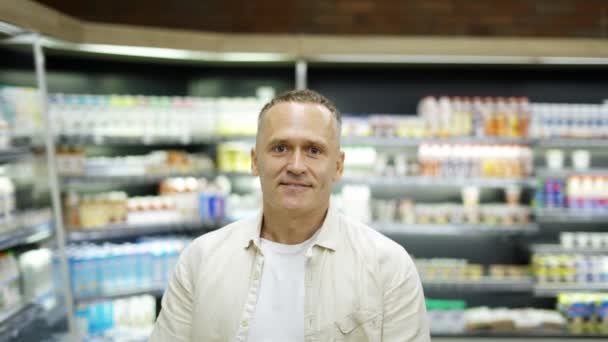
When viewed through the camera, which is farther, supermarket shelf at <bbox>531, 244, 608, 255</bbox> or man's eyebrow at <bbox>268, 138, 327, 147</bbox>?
supermarket shelf at <bbox>531, 244, 608, 255</bbox>

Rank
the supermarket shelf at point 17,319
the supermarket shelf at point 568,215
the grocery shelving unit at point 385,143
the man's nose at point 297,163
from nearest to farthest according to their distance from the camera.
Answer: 1. the man's nose at point 297,163
2. the supermarket shelf at point 17,319
3. the grocery shelving unit at point 385,143
4. the supermarket shelf at point 568,215

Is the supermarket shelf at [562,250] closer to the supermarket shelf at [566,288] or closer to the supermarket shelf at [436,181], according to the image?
the supermarket shelf at [566,288]

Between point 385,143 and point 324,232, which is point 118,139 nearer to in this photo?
point 385,143

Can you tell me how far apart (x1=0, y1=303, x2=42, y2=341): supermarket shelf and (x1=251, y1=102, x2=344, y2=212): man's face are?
231cm

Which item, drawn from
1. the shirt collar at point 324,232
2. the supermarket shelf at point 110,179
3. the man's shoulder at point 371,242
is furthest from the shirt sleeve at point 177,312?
the supermarket shelf at point 110,179

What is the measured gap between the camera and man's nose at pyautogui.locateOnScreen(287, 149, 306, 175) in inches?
67.6

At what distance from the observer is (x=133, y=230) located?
534 centimetres

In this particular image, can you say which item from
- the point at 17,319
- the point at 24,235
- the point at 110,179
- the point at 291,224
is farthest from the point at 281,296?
the point at 110,179

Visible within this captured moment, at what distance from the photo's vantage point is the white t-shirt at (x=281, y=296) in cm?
173

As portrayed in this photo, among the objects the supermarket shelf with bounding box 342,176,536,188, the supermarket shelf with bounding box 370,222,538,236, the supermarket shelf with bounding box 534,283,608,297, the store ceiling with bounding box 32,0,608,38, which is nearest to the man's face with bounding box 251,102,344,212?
the supermarket shelf with bounding box 342,176,536,188

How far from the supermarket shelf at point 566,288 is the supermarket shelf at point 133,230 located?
2.73 m

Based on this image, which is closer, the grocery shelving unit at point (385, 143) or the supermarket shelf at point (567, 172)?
the grocery shelving unit at point (385, 143)

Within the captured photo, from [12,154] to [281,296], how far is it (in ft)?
8.87

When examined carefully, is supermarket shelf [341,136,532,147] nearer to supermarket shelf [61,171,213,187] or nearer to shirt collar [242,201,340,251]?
supermarket shelf [61,171,213,187]
